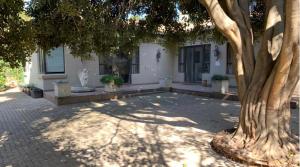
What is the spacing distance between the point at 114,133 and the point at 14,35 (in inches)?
172

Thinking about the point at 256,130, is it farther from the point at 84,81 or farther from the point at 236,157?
the point at 84,81

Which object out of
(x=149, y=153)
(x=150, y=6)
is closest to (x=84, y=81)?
(x=150, y=6)

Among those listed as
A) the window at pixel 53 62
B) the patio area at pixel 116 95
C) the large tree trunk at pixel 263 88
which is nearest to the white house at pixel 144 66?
the window at pixel 53 62

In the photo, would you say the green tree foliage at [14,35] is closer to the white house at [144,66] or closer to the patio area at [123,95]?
the patio area at [123,95]

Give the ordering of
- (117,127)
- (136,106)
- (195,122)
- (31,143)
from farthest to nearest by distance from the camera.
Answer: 1. (136,106)
2. (195,122)
3. (117,127)
4. (31,143)

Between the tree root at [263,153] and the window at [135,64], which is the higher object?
the window at [135,64]

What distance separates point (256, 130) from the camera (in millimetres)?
5477

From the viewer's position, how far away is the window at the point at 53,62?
1469cm

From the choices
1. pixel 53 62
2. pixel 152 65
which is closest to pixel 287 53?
pixel 53 62

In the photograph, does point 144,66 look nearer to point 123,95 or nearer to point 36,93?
point 123,95

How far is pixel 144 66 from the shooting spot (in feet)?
61.2

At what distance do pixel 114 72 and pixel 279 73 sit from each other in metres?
12.9

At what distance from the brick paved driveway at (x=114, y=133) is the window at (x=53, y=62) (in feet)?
11.0

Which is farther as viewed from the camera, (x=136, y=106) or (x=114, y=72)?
(x=114, y=72)
